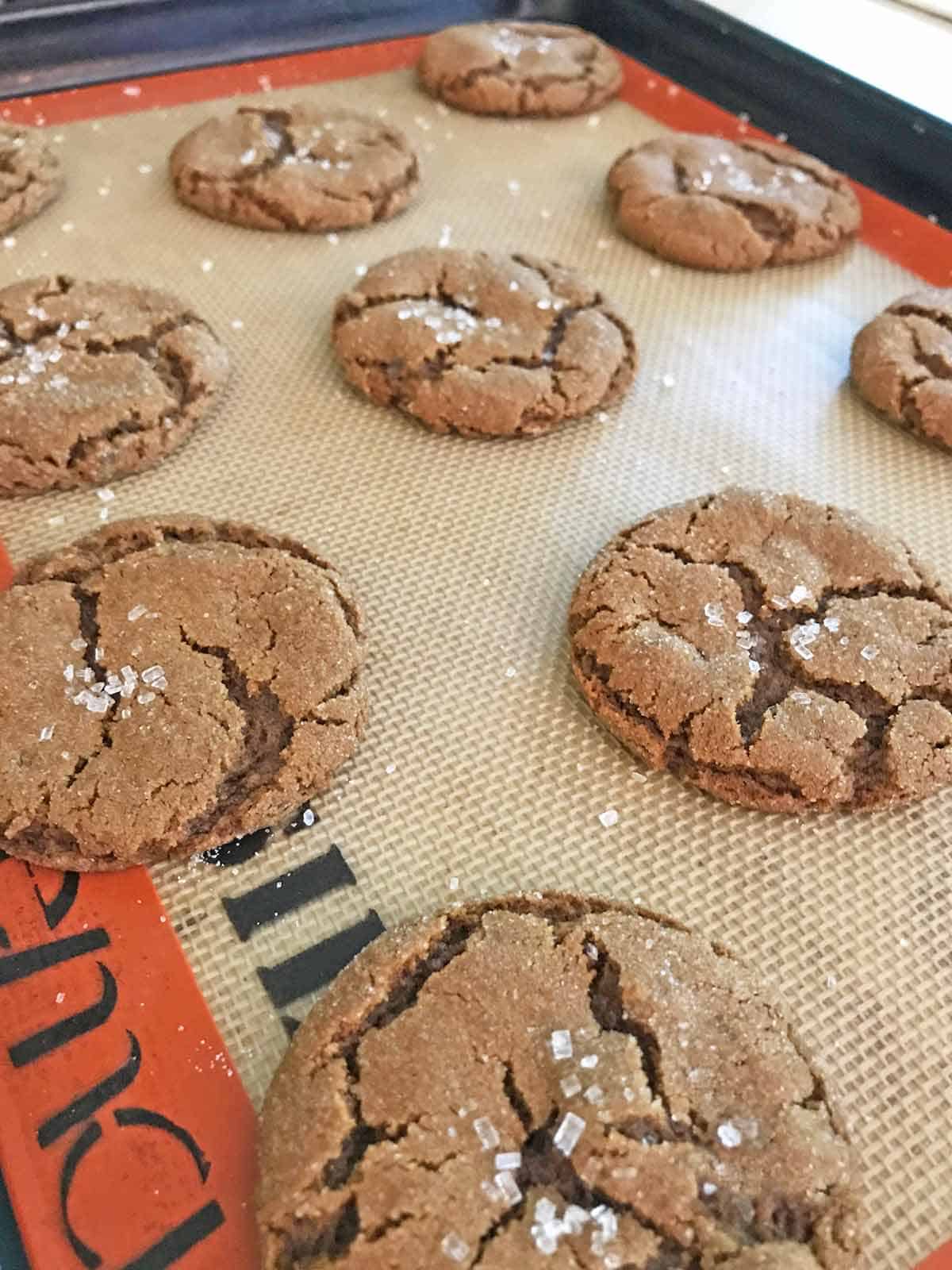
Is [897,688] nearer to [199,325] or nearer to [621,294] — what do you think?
[621,294]

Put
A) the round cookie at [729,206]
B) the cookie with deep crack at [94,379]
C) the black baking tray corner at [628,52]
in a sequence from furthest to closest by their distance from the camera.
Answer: the black baking tray corner at [628,52] → the round cookie at [729,206] → the cookie with deep crack at [94,379]

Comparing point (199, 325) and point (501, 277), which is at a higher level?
point (501, 277)

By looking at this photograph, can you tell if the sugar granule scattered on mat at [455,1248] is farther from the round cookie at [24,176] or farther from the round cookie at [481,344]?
the round cookie at [24,176]

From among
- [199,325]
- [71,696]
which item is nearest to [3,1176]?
[71,696]

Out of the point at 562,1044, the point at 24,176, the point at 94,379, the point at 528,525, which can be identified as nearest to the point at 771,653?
the point at 528,525

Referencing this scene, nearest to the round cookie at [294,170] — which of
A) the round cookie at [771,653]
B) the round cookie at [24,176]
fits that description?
the round cookie at [24,176]

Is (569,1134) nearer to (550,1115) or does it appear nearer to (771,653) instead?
(550,1115)
